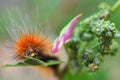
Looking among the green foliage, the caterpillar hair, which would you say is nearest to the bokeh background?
the green foliage

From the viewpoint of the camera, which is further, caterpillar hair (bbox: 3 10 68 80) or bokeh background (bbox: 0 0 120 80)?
bokeh background (bbox: 0 0 120 80)

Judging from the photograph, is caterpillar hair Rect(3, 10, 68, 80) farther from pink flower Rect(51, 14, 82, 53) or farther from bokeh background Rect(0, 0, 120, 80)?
bokeh background Rect(0, 0, 120, 80)

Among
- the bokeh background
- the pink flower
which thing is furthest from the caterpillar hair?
the bokeh background

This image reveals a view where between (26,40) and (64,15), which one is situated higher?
(64,15)

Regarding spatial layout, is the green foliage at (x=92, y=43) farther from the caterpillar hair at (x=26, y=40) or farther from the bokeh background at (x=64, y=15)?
the bokeh background at (x=64, y=15)

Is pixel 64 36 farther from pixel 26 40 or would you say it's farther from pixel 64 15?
pixel 64 15

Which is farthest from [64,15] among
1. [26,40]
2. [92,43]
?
[26,40]

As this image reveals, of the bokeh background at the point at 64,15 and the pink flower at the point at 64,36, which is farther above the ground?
the bokeh background at the point at 64,15

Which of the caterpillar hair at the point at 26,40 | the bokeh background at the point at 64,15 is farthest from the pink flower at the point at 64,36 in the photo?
the bokeh background at the point at 64,15

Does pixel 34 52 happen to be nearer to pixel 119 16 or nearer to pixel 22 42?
pixel 22 42

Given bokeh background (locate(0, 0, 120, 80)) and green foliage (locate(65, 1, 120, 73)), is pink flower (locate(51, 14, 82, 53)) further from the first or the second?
bokeh background (locate(0, 0, 120, 80))

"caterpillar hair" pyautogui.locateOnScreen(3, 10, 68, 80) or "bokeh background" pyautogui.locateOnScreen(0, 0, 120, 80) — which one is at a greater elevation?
"bokeh background" pyautogui.locateOnScreen(0, 0, 120, 80)
